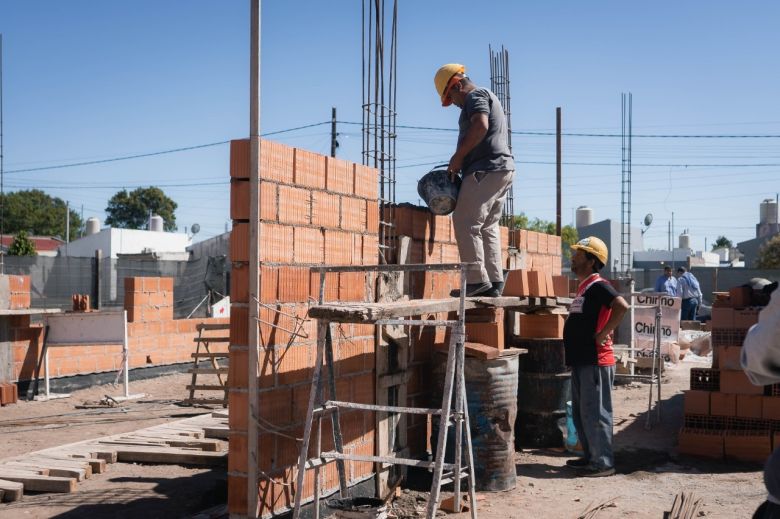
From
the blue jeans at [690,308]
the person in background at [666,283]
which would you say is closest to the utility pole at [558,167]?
the person in background at [666,283]

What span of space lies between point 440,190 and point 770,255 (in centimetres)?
3702

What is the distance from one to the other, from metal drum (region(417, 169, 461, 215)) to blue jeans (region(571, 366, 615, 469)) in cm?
193

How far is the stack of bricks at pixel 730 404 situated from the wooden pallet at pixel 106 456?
14.8 feet

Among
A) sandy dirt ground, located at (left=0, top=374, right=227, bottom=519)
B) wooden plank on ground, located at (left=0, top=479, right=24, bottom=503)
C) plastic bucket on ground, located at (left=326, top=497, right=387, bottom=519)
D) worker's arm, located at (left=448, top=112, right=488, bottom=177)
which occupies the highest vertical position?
worker's arm, located at (left=448, top=112, right=488, bottom=177)

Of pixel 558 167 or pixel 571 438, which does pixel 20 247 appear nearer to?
pixel 558 167

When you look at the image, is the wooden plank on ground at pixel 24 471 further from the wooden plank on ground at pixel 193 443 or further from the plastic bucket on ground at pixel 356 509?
the plastic bucket on ground at pixel 356 509

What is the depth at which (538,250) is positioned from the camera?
973 cm

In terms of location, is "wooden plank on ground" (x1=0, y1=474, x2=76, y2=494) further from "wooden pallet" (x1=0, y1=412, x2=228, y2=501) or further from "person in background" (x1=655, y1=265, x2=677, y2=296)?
"person in background" (x1=655, y1=265, x2=677, y2=296)

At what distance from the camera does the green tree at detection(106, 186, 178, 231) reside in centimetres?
7519

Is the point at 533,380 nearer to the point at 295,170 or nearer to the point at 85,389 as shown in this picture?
the point at 295,170

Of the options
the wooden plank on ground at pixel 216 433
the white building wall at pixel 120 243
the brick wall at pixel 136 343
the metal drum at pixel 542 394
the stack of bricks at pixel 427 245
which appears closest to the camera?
the stack of bricks at pixel 427 245

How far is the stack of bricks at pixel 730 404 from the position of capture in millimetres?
7445

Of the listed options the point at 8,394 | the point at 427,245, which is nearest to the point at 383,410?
the point at 427,245

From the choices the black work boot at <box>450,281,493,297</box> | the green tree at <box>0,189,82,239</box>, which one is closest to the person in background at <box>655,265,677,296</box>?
the black work boot at <box>450,281,493,297</box>
